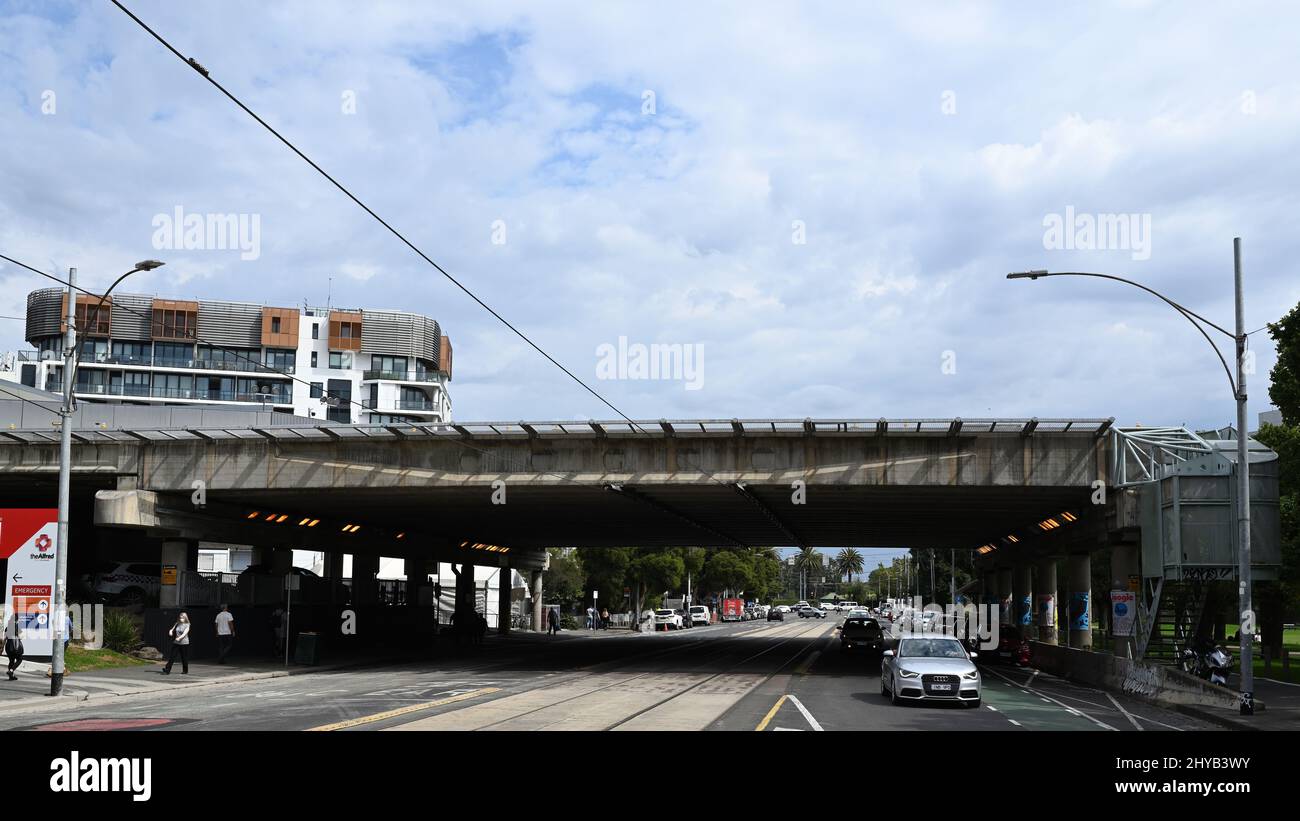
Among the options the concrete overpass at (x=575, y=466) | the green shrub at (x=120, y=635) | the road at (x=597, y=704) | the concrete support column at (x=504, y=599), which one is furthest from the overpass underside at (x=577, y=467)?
the concrete support column at (x=504, y=599)

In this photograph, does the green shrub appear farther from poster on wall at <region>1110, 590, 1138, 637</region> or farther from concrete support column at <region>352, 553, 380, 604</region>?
poster on wall at <region>1110, 590, 1138, 637</region>

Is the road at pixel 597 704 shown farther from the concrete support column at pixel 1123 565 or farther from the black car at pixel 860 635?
the black car at pixel 860 635

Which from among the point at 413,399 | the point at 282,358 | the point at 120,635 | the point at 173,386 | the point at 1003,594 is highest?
the point at 282,358

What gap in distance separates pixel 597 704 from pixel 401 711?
4.49 meters

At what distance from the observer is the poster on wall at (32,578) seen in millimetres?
29188

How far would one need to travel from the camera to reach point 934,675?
2253 centimetres

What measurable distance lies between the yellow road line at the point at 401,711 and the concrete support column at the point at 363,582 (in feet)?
86.6

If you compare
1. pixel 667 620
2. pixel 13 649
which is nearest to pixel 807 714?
pixel 13 649

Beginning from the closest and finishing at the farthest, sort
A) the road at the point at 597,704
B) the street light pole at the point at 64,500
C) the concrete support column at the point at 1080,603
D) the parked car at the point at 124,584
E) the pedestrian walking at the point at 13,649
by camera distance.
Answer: the road at the point at 597,704
the street light pole at the point at 64,500
the pedestrian walking at the point at 13,649
the concrete support column at the point at 1080,603
the parked car at the point at 124,584

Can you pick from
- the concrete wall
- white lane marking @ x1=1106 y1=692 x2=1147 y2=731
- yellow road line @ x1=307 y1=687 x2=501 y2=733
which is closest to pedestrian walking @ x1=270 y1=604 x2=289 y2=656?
yellow road line @ x1=307 y1=687 x2=501 y2=733

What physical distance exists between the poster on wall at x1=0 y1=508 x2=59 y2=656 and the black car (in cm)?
2988

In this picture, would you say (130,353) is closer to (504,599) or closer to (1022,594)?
(504,599)
